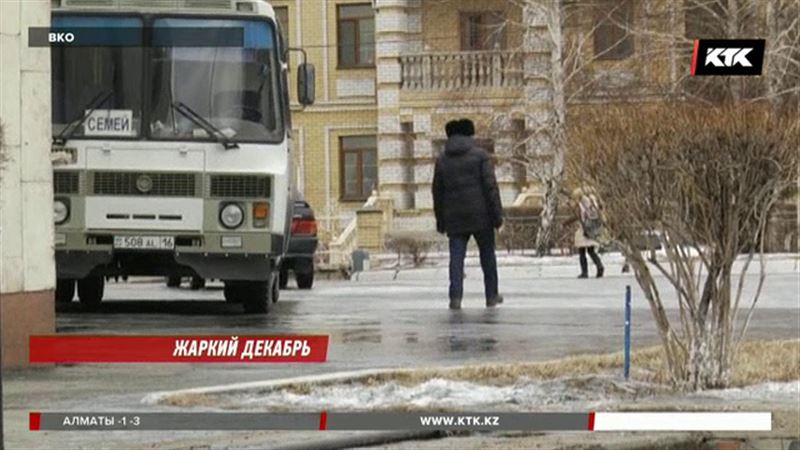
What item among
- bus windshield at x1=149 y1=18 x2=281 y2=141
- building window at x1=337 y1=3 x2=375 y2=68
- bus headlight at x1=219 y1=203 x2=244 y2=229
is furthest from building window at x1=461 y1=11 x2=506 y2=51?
bus headlight at x1=219 y1=203 x2=244 y2=229

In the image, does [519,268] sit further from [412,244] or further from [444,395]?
[444,395]

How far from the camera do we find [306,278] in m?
28.4

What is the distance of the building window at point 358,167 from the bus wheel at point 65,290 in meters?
2.97

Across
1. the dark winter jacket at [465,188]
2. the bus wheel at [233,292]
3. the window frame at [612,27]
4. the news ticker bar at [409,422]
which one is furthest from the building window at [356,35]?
the window frame at [612,27]

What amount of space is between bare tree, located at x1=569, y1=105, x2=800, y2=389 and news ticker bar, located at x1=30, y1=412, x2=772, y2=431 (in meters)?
2.12

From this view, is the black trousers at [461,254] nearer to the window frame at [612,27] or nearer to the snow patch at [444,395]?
the snow patch at [444,395]

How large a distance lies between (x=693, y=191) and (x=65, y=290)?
11.5 meters

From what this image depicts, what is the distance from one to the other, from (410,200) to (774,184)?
18648 mm

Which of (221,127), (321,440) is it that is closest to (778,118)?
(321,440)

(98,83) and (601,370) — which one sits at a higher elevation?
(98,83)

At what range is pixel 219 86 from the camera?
19.6 meters

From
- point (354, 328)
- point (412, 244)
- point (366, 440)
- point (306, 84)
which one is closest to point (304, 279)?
point (412, 244)

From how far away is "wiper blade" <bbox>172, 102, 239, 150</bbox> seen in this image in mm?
19625

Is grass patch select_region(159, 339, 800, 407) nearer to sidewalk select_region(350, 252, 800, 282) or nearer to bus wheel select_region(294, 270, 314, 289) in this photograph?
bus wheel select_region(294, 270, 314, 289)
